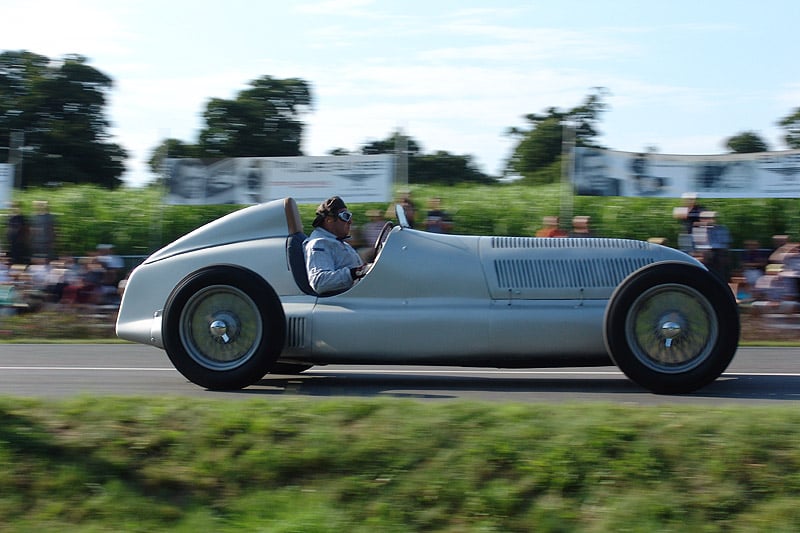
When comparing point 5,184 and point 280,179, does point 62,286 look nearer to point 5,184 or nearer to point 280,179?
point 5,184

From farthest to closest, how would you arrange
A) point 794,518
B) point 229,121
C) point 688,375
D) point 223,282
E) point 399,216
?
point 229,121, point 399,216, point 223,282, point 688,375, point 794,518

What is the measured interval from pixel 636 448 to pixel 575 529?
56cm

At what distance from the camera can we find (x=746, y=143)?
→ 95.9 ft

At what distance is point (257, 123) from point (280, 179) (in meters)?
11.7

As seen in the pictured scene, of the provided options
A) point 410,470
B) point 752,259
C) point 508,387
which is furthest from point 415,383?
point 752,259

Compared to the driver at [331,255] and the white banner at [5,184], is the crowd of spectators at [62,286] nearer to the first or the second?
the white banner at [5,184]

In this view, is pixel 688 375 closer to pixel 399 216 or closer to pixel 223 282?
pixel 399 216

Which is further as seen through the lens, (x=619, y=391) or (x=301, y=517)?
(x=619, y=391)

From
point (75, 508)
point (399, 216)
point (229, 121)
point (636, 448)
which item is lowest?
point (75, 508)

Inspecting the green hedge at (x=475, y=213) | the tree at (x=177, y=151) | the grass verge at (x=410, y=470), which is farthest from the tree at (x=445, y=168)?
the grass verge at (x=410, y=470)

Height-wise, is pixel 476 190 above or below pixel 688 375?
above

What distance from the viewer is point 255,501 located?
4.49m

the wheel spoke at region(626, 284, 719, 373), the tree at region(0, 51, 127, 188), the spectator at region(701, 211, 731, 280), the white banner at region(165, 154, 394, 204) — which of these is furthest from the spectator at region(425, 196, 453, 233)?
the tree at region(0, 51, 127, 188)

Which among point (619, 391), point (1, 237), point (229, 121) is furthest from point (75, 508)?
point (229, 121)
